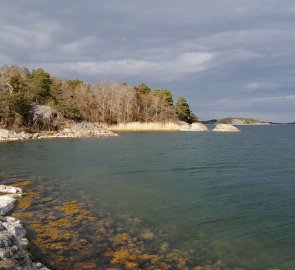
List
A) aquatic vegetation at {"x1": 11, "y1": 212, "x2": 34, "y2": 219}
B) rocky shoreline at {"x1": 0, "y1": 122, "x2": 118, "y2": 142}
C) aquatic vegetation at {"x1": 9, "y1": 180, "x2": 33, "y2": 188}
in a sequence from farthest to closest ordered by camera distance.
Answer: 1. rocky shoreline at {"x1": 0, "y1": 122, "x2": 118, "y2": 142}
2. aquatic vegetation at {"x1": 9, "y1": 180, "x2": 33, "y2": 188}
3. aquatic vegetation at {"x1": 11, "y1": 212, "x2": 34, "y2": 219}

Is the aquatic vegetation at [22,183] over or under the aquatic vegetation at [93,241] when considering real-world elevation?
over

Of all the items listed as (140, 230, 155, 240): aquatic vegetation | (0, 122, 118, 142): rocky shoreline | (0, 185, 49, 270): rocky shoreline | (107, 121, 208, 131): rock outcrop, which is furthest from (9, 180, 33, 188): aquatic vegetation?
(107, 121, 208, 131): rock outcrop

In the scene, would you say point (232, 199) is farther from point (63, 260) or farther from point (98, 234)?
point (63, 260)

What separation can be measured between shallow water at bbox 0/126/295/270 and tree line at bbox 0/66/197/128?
131ft

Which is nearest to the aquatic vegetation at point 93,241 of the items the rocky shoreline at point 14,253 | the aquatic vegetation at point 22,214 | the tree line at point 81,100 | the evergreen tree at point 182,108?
the aquatic vegetation at point 22,214

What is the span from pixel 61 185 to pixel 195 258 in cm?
1331

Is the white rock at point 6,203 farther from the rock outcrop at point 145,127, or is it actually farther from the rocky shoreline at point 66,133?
the rock outcrop at point 145,127

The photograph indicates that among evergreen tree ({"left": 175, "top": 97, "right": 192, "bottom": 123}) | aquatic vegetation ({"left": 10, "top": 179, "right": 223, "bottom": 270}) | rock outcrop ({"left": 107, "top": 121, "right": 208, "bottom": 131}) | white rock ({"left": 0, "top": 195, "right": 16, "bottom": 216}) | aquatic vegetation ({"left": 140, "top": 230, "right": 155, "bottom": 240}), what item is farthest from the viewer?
evergreen tree ({"left": 175, "top": 97, "right": 192, "bottom": 123})

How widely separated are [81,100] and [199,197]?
8611 cm

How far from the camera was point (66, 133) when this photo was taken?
241 ft

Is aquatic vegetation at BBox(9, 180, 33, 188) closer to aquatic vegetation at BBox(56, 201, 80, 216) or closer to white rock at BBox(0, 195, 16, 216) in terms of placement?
white rock at BBox(0, 195, 16, 216)

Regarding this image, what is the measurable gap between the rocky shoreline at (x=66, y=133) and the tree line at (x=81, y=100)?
13.8 ft

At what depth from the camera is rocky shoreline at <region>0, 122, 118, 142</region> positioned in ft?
207

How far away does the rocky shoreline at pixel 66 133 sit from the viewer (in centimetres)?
6309
